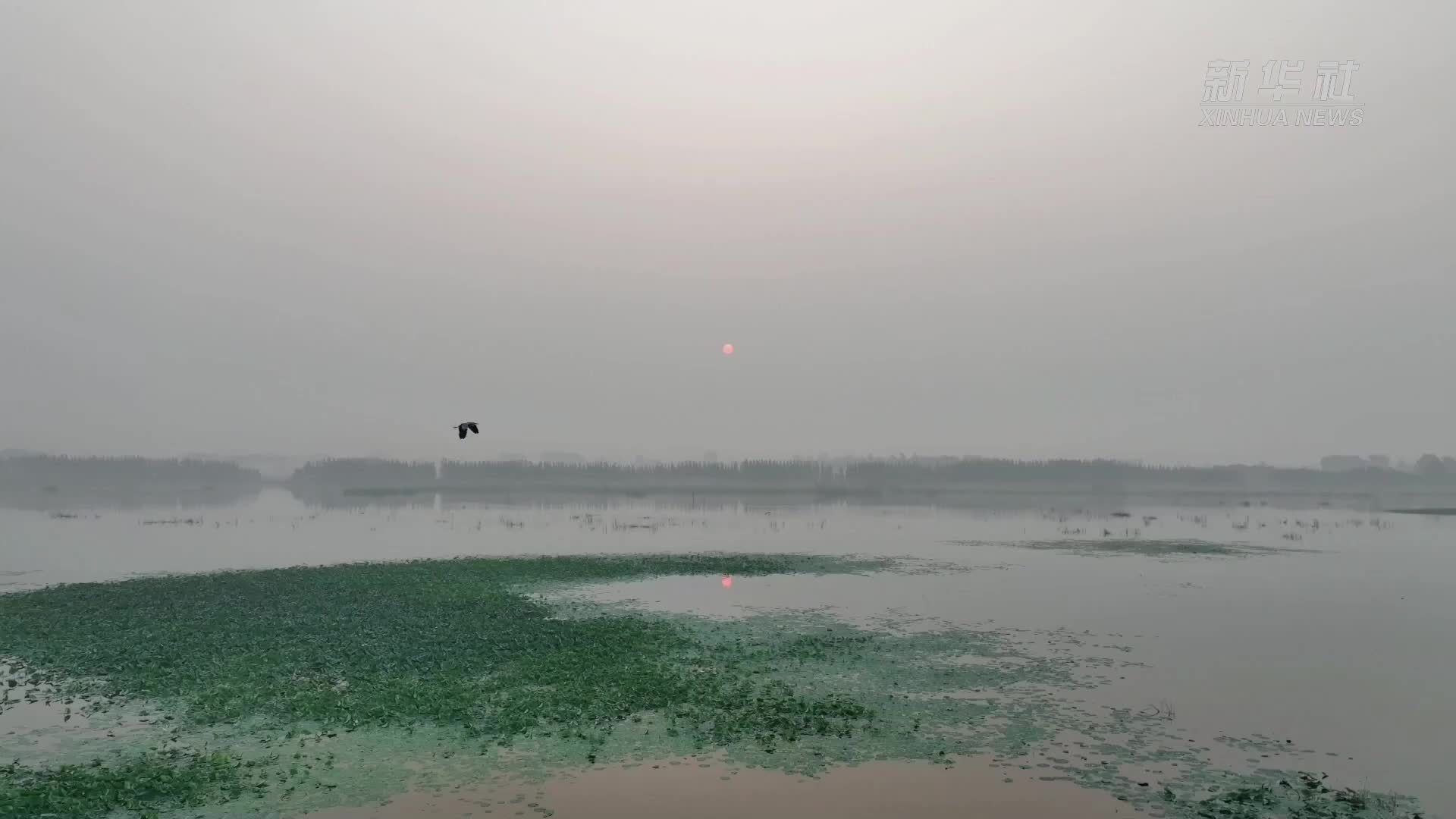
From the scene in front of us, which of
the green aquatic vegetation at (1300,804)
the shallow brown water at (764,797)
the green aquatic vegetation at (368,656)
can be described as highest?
the green aquatic vegetation at (1300,804)

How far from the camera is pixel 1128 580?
152 feet

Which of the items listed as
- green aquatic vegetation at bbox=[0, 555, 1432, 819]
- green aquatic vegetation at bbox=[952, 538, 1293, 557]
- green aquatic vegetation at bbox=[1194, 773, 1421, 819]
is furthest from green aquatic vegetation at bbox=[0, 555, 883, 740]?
green aquatic vegetation at bbox=[952, 538, 1293, 557]

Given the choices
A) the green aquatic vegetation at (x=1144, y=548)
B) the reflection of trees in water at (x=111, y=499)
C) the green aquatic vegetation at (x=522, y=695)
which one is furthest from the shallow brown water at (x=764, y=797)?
the reflection of trees in water at (x=111, y=499)

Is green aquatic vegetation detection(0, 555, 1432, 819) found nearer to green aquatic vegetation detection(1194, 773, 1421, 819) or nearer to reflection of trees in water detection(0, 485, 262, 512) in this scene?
green aquatic vegetation detection(1194, 773, 1421, 819)

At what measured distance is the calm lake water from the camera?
2256 cm

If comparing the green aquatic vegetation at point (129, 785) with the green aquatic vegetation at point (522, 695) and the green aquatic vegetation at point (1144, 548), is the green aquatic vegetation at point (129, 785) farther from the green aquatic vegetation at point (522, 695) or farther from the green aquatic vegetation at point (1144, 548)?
the green aquatic vegetation at point (1144, 548)

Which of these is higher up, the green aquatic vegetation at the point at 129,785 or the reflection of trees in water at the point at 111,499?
the green aquatic vegetation at the point at 129,785

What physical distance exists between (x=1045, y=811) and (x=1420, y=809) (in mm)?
6679

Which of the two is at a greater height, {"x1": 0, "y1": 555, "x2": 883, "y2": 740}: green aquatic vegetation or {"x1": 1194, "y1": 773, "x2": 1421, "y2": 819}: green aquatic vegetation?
{"x1": 1194, "y1": 773, "x2": 1421, "y2": 819}: green aquatic vegetation

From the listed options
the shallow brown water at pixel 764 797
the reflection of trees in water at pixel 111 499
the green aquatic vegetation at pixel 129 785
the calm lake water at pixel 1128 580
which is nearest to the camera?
the green aquatic vegetation at pixel 129 785

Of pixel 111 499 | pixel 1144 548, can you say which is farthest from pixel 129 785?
Answer: pixel 111 499

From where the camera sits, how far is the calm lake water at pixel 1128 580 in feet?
74.0

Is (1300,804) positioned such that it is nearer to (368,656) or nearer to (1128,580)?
(368,656)

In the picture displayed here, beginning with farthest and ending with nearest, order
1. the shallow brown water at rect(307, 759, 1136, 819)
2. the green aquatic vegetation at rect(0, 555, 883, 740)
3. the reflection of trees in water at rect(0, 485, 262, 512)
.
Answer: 1. the reflection of trees in water at rect(0, 485, 262, 512)
2. the green aquatic vegetation at rect(0, 555, 883, 740)
3. the shallow brown water at rect(307, 759, 1136, 819)
